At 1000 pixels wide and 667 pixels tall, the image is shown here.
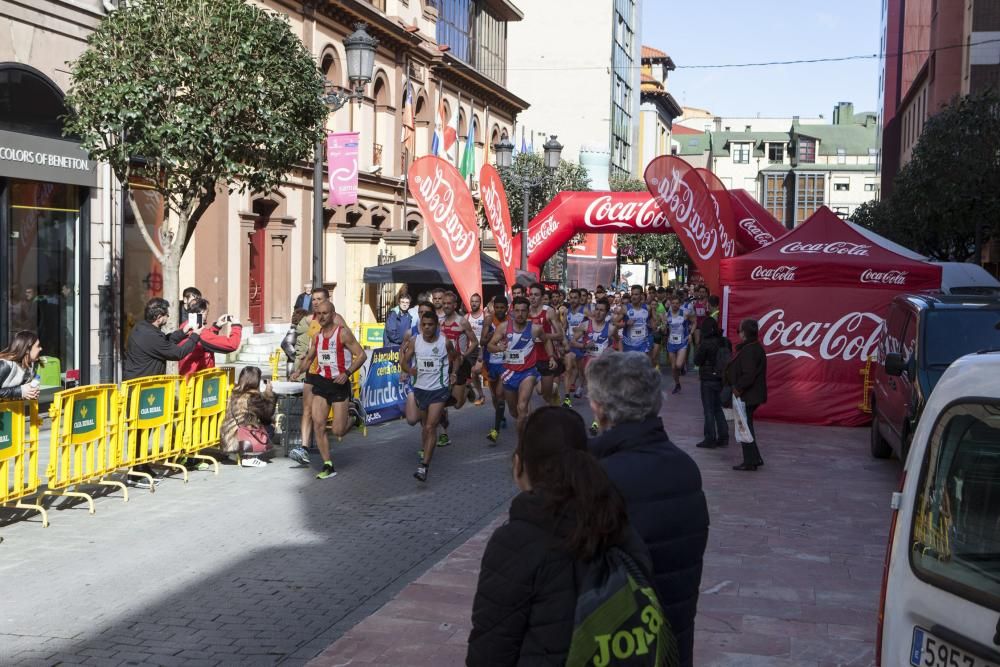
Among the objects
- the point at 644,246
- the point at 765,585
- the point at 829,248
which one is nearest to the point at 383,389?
the point at 829,248

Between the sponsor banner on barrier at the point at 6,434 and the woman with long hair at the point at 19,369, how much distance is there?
0.52 ft

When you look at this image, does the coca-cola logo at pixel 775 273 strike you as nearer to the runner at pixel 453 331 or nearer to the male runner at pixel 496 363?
the male runner at pixel 496 363

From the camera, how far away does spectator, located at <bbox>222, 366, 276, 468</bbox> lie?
12086mm

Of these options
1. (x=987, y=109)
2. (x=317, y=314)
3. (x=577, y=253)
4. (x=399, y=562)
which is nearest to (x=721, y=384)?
(x=317, y=314)

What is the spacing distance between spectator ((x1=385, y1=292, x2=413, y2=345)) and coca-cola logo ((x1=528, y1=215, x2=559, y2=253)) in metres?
8.68

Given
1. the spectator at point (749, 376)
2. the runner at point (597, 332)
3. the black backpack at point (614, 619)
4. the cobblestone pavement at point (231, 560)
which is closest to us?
the black backpack at point (614, 619)

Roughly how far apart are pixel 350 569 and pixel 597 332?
1080 cm

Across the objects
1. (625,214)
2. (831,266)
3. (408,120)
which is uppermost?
(408,120)

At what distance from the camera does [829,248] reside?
1672 centimetres

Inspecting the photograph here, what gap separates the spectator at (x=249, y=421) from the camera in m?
12.1

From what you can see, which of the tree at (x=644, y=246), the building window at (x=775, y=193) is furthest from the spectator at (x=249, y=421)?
the building window at (x=775, y=193)

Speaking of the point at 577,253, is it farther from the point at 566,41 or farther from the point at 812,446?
the point at 812,446

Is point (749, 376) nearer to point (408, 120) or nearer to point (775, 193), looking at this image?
point (408, 120)

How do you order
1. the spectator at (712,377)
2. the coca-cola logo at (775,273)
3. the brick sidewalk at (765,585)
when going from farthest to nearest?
the coca-cola logo at (775,273)
the spectator at (712,377)
the brick sidewalk at (765,585)
